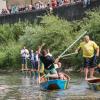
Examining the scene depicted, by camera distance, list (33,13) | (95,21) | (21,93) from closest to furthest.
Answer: (21,93) → (95,21) → (33,13)

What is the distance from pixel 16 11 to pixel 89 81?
1596 inches

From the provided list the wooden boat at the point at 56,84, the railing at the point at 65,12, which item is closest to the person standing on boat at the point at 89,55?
the wooden boat at the point at 56,84

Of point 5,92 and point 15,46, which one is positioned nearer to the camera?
point 5,92

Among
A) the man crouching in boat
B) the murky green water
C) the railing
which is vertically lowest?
the murky green water

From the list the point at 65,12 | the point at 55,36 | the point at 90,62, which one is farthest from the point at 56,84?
the point at 65,12

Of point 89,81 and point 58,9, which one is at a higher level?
point 58,9

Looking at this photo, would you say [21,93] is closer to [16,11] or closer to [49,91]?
[49,91]

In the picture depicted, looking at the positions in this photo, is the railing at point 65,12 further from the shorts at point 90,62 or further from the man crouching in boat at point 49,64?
the man crouching in boat at point 49,64

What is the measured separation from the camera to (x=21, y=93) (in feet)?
78.8

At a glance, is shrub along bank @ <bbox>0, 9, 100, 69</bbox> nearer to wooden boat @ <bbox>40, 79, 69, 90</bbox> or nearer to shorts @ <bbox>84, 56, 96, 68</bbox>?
shorts @ <bbox>84, 56, 96, 68</bbox>

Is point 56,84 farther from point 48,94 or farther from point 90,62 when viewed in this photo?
point 90,62

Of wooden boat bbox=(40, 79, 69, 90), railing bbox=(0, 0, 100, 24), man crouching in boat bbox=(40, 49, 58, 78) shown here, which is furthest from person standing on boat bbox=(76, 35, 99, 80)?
railing bbox=(0, 0, 100, 24)

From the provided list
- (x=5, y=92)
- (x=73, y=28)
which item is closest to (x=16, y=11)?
(x=73, y=28)

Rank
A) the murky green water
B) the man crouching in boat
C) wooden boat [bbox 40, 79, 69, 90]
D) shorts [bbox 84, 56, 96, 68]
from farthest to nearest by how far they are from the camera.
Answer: shorts [bbox 84, 56, 96, 68] → the man crouching in boat → wooden boat [bbox 40, 79, 69, 90] → the murky green water
